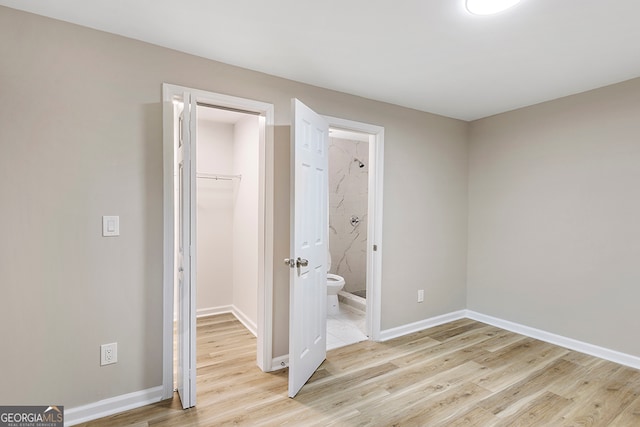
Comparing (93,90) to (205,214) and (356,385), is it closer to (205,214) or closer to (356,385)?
(205,214)

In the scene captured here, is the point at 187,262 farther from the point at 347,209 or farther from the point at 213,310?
the point at 347,209

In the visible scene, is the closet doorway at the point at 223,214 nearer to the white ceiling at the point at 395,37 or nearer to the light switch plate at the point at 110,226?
the white ceiling at the point at 395,37

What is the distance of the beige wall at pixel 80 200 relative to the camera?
1.73m

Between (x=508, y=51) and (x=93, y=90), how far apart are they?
2693 millimetres

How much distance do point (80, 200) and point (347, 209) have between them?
11.6 ft

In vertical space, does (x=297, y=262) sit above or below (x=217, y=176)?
below

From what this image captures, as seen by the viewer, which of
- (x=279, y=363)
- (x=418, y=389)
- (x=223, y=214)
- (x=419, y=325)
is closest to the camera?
(x=418, y=389)

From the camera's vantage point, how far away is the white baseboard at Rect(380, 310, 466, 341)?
3207 mm

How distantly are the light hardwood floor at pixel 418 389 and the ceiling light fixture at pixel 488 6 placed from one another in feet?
7.83

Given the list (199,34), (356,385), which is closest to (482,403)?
(356,385)

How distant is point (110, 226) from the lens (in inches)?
77.0

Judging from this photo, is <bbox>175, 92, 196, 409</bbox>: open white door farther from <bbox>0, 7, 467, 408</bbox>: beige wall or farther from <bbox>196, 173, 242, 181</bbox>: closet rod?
<bbox>196, 173, 242, 181</bbox>: closet rod

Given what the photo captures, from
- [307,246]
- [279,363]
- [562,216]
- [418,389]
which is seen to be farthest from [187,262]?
[562,216]

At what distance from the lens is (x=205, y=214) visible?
3865mm
